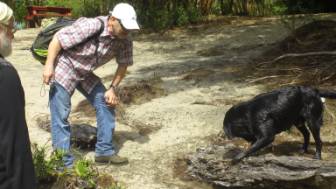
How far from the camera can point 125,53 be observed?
546cm

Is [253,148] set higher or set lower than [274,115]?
lower

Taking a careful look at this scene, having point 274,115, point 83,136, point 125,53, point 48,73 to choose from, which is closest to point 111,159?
point 83,136

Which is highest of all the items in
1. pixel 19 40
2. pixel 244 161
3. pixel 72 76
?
pixel 72 76

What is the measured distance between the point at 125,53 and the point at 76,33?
1.75 feet

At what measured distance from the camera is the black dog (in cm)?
514

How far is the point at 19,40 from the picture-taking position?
585 inches

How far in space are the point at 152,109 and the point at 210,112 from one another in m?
0.81

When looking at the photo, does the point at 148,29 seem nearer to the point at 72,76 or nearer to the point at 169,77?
the point at 169,77

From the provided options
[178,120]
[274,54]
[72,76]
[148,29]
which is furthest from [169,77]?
[148,29]

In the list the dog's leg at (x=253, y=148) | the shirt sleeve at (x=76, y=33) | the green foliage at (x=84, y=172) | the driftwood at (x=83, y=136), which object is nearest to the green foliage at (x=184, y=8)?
the driftwood at (x=83, y=136)

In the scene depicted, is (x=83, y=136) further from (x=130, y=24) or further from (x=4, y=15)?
(x=4, y=15)

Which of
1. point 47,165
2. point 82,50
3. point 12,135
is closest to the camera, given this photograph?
point 12,135

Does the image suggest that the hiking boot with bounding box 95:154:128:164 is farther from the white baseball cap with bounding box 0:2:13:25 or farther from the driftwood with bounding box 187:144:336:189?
the white baseball cap with bounding box 0:2:13:25

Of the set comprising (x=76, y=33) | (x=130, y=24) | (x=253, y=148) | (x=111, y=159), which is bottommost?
(x=111, y=159)
